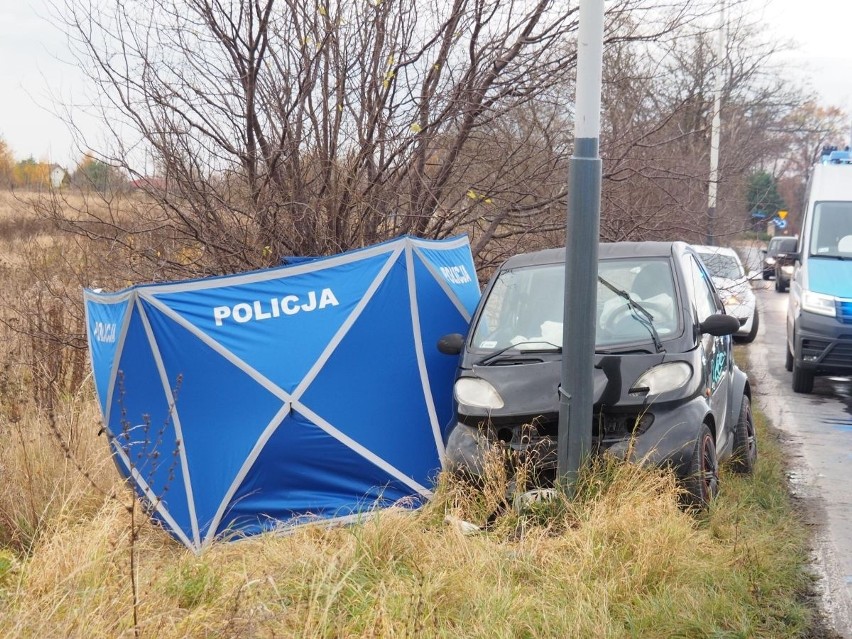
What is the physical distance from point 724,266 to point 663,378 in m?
10.4

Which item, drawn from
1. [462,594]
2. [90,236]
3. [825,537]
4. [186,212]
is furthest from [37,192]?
[825,537]

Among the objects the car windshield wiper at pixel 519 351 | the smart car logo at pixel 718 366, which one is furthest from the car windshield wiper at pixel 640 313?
the smart car logo at pixel 718 366

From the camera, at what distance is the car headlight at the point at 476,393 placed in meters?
6.50

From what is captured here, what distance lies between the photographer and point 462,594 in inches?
186

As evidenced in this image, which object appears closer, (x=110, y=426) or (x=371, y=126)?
(x=110, y=426)

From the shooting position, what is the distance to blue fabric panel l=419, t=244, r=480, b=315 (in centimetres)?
776

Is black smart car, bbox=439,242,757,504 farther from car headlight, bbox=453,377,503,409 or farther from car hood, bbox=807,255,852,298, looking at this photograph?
car hood, bbox=807,255,852,298

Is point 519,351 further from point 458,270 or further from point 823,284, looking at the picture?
point 823,284

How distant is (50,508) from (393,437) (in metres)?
2.27

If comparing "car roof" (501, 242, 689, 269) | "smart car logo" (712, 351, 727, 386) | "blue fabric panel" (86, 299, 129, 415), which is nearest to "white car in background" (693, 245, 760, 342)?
"smart car logo" (712, 351, 727, 386)

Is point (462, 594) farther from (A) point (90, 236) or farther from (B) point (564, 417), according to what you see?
(A) point (90, 236)

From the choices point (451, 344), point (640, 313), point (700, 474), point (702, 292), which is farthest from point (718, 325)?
point (451, 344)

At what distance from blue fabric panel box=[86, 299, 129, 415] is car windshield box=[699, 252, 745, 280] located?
10.6 meters

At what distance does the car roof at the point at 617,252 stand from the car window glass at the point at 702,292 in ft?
0.62
